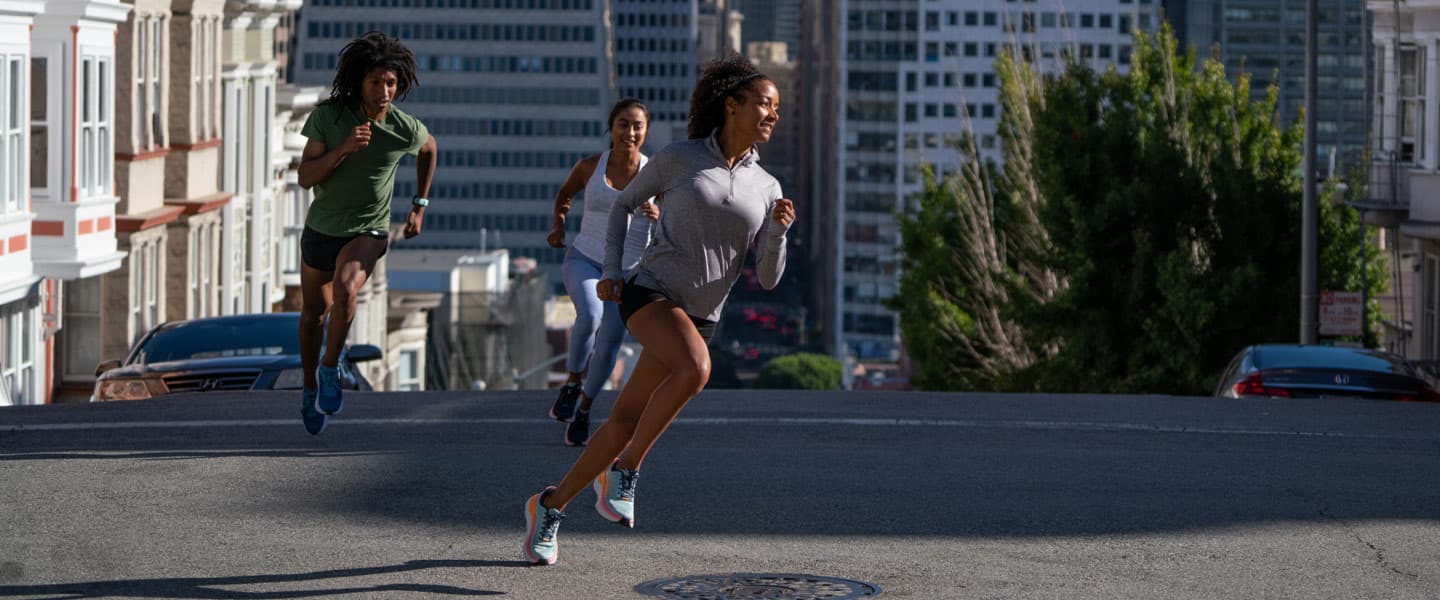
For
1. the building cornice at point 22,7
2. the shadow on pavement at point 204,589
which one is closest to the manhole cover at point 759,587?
the shadow on pavement at point 204,589

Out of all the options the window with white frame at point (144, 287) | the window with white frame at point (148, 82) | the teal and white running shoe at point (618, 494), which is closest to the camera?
the teal and white running shoe at point (618, 494)

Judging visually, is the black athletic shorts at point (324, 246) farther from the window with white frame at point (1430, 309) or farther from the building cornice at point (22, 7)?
the window with white frame at point (1430, 309)

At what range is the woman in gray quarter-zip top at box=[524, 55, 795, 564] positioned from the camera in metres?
8.20

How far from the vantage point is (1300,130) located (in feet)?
133

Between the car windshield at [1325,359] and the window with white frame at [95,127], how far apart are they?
1819cm

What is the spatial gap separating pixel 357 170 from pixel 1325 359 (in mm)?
9529

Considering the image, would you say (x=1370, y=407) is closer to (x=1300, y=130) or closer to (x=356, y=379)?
(x=356, y=379)

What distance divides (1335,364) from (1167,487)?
8.02 meters

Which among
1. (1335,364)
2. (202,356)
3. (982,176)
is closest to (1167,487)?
(1335,364)

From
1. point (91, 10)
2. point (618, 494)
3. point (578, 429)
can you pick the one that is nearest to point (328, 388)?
point (578, 429)

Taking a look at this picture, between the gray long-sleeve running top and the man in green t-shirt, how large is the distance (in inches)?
117

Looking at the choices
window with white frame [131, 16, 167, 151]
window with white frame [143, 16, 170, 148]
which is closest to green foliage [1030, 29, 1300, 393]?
window with white frame [131, 16, 167, 151]

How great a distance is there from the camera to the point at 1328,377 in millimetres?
18141

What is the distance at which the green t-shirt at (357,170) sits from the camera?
441 inches
